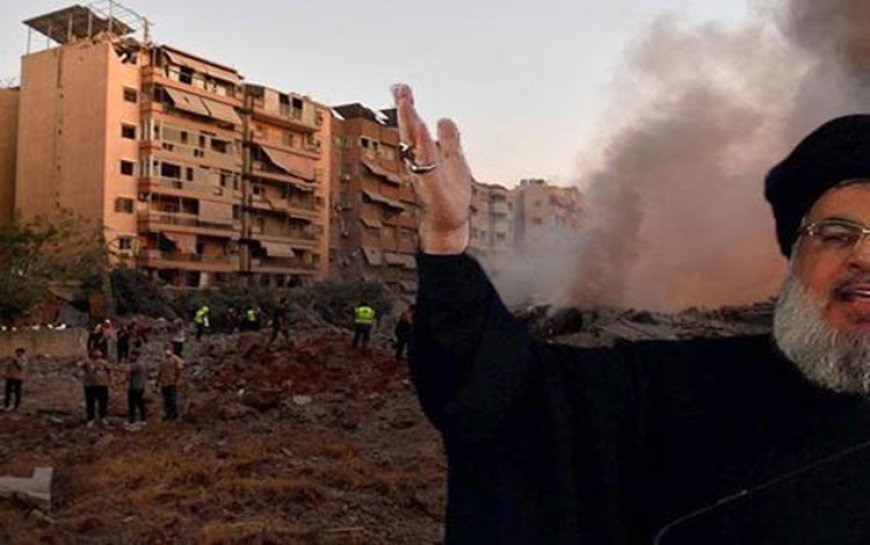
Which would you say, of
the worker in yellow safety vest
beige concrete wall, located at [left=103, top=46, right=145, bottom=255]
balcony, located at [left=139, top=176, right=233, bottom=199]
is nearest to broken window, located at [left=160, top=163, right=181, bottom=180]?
balcony, located at [left=139, top=176, right=233, bottom=199]

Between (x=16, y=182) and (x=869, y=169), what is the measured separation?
163ft

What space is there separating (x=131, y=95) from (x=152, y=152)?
302 cm

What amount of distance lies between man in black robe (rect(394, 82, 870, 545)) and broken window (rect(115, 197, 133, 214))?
144 ft

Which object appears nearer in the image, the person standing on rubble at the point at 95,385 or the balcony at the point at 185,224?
the person standing on rubble at the point at 95,385

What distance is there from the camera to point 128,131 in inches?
1702

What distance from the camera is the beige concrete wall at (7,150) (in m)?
46.5

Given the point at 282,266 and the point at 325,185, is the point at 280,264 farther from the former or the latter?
the point at 325,185

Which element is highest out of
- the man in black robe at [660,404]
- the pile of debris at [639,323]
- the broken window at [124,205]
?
the broken window at [124,205]

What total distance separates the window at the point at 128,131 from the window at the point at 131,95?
4.23ft

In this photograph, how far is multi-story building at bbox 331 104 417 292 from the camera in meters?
58.3

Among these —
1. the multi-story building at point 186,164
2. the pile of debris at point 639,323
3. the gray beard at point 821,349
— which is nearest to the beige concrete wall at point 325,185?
the multi-story building at point 186,164

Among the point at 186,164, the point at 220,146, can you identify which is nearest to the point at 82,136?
the point at 186,164

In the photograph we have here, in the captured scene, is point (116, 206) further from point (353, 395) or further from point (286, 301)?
point (353, 395)

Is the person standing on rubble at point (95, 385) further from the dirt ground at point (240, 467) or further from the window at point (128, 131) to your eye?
the window at point (128, 131)
